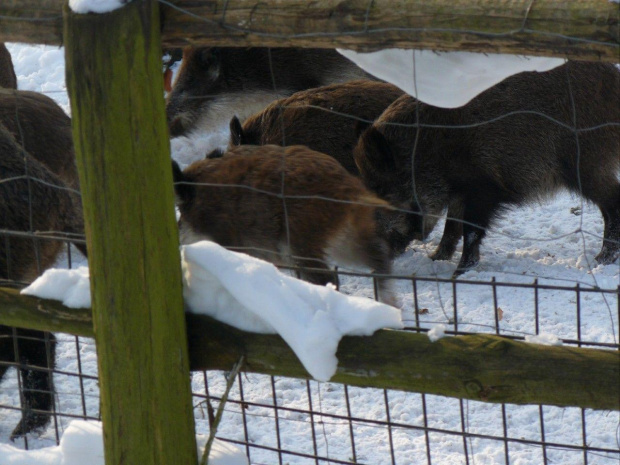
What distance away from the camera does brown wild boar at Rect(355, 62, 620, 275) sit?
5863mm

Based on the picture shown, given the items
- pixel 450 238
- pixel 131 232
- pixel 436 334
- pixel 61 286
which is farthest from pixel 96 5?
pixel 450 238

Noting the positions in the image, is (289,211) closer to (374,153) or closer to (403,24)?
(374,153)

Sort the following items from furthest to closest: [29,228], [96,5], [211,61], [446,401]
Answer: [211,61] < [446,401] < [29,228] < [96,5]

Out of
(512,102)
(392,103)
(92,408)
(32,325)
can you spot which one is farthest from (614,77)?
(32,325)

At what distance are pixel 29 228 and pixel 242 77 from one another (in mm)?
4085

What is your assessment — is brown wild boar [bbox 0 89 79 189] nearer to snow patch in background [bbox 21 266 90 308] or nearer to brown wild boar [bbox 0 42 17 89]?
brown wild boar [bbox 0 42 17 89]

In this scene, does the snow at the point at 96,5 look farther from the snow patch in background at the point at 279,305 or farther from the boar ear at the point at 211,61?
the boar ear at the point at 211,61

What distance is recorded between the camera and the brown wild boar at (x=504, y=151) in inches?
231

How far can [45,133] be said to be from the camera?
588cm

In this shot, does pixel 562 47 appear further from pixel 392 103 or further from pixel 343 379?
pixel 392 103

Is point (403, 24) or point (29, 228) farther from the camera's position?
point (29, 228)

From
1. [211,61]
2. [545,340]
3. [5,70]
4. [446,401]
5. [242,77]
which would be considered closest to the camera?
[545,340]

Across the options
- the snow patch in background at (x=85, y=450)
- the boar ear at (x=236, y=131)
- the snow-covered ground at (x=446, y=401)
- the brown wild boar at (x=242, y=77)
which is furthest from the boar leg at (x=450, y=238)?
the snow patch in background at (x=85, y=450)

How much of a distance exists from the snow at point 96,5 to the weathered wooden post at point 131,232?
1cm
